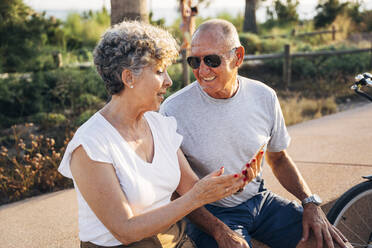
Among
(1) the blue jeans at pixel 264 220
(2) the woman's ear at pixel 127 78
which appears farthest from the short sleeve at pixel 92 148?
Answer: (1) the blue jeans at pixel 264 220

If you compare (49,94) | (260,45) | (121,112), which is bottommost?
(260,45)

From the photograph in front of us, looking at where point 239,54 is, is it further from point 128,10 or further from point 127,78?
point 128,10

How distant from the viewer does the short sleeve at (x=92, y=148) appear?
2.08 m

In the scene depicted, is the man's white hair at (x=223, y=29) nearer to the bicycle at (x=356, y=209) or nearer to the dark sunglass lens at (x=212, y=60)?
the dark sunglass lens at (x=212, y=60)

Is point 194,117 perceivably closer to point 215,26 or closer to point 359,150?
point 215,26

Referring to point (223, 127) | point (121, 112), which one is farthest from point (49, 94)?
point (121, 112)

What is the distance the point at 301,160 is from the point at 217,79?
2394 millimetres

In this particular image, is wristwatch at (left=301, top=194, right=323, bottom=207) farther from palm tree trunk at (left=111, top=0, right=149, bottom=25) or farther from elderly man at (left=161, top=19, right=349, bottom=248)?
palm tree trunk at (left=111, top=0, right=149, bottom=25)

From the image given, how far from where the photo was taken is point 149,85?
2271 millimetres

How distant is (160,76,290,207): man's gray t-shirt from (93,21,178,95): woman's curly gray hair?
2.03 feet

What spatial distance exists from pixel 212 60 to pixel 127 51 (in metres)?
0.80

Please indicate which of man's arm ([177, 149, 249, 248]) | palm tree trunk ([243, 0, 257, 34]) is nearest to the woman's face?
man's arm ([177, 149, 249, 248])

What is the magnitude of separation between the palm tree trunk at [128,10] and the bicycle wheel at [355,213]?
2.85 metres

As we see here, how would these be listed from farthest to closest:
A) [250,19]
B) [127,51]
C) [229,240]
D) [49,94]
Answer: [250,19]
[49,94]
[229,240]
[127,51]
